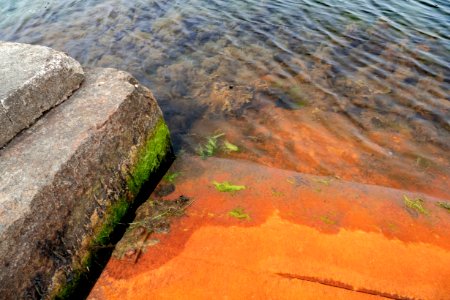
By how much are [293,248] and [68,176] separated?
1.78 metres

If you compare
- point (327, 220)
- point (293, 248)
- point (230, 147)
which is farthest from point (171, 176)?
point (327, 220)

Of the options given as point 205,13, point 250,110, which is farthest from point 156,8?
point 250,110

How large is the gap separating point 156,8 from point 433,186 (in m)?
6.84

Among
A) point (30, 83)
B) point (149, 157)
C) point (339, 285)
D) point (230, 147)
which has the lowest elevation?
point (230, 147)

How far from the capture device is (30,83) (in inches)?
116

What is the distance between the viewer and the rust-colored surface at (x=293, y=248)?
8.52ft

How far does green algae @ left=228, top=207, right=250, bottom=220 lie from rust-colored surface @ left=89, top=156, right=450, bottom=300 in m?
0.03

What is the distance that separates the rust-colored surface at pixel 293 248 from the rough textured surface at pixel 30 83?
133 cm

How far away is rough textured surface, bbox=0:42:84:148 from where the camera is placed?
2.83 meters

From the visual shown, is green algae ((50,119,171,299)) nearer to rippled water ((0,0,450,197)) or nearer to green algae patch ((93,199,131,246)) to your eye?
green algae patch ((93,199,131,246))

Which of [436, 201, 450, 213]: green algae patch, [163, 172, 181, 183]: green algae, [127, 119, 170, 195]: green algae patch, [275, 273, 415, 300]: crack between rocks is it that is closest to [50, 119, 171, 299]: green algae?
[127, 119, 170, 195]: green algae patch

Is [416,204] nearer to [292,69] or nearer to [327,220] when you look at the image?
[327,220]

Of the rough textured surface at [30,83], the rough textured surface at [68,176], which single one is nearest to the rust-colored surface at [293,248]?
the rough textured surface at [68,176]

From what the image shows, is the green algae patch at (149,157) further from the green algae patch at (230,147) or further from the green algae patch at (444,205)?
the green algae patch at (444,205)
